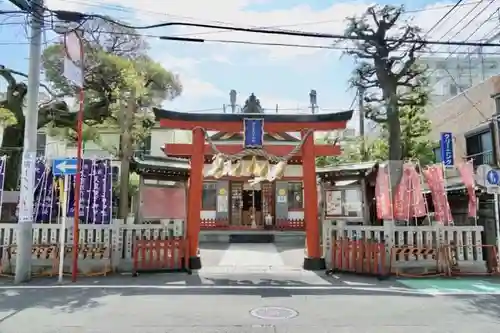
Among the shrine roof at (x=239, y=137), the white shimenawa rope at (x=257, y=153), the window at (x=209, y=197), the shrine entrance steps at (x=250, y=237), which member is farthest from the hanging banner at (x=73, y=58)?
the window at (x=209, y=197)

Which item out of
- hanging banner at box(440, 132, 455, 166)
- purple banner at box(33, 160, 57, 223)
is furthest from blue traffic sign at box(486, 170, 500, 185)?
purple banner at box(33, 160, 57, 223)

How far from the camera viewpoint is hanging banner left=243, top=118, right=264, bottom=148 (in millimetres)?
11664

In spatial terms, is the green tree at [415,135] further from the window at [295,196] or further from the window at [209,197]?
the window at [209,197]

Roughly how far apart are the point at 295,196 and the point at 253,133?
41.8 feet

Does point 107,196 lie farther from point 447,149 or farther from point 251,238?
point 447,149

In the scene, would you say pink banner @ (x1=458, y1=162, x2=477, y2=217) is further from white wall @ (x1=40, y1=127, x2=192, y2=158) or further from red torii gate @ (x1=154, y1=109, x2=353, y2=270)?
white wall @ (x1=40, y1=127, x2=192, y2=158)

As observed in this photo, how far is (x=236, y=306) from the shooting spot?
724 centimetres

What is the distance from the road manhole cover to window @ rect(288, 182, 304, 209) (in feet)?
54.6

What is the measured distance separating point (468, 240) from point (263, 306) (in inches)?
246

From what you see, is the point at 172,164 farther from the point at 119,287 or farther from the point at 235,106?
the point at 235,106

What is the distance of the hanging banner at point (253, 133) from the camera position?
1166 centimetres

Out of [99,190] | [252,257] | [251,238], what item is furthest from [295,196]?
[99,190]

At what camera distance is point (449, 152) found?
53.9 feet

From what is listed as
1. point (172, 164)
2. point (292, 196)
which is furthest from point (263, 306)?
point (292, 196)
